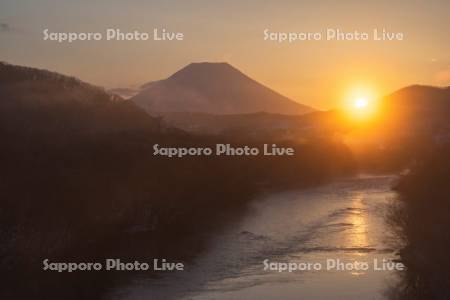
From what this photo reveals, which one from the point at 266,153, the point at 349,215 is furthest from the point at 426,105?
the point at 349,215

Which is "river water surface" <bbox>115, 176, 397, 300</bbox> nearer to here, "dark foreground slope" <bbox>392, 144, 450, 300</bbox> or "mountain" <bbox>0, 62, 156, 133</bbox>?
"dark foreground slope" <bbox>392, 144, 450, 300</bbox>

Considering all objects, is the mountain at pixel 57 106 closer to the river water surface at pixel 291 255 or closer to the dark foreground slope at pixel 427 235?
the river water surface at pixel 291 255

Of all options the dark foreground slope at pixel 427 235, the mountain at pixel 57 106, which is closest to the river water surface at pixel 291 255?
the dark foreground slope at pixel 427 235

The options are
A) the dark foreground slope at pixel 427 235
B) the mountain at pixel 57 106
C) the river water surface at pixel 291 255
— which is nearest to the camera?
the dark foreground slope at pixel 427 235

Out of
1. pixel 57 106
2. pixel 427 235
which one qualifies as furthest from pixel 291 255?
pixel 57 106

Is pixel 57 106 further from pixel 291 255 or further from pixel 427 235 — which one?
pixel 427 235

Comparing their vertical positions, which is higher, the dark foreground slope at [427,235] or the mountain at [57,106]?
the mountain at [57,106]
